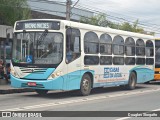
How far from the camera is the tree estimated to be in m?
22.9

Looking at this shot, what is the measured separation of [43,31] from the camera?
1518cm

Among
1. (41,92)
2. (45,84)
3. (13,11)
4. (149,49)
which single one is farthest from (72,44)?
(13,11)

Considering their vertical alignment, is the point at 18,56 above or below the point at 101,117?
above

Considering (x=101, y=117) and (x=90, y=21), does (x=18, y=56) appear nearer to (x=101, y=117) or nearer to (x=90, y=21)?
(x=101, y=117)

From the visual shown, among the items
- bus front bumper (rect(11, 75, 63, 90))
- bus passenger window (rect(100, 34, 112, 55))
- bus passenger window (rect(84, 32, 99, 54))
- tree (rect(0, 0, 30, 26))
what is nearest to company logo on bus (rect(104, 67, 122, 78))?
bus passenger window (rect(100, 34, 112, 55))

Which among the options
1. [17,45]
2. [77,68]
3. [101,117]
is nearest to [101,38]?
[77,68]

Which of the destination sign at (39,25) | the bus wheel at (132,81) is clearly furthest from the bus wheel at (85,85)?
the bus wheel at (132,81)

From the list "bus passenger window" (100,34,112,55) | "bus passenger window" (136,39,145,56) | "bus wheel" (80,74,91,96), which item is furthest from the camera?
"bus passenger window" (136,39,145,56)

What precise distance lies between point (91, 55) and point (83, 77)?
42.7 inches

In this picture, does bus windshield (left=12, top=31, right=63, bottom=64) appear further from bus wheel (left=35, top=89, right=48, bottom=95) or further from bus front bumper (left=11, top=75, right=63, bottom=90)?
bus wheel (left=35, top=89, right=48, bottom=95)

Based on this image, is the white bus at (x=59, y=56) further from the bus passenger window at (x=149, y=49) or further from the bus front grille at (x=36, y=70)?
the bus passenger window at (x=149, y=49)

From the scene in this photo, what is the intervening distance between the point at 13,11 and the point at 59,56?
9468 mm

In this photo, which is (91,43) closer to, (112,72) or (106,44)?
(106,44)

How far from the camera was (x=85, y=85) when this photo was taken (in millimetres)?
16391
